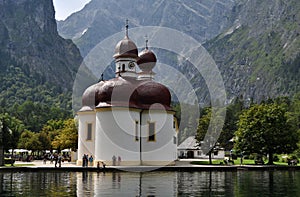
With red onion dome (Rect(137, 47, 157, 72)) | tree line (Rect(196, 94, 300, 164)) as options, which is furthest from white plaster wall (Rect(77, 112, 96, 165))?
tree line (Rect(196, 94, 300, 164))

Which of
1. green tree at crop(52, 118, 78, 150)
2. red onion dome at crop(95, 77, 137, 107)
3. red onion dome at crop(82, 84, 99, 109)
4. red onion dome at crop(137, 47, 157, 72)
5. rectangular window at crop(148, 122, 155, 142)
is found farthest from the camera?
red onion dome at crop(137, 47, 157, 72)

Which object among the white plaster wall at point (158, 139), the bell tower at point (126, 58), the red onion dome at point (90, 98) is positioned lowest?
the white plaster wall at point (158, 139)

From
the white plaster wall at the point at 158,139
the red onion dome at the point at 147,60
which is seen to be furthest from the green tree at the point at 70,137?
the white plaster wall at the point at 158,139

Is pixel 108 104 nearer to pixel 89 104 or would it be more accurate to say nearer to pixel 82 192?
pixel 89 104

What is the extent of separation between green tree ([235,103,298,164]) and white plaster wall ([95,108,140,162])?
16968mm

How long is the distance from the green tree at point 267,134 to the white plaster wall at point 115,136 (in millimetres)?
16968

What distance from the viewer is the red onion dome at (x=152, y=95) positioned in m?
54.1

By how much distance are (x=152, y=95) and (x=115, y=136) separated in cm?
749

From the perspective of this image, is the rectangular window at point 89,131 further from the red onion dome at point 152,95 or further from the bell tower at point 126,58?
the bell tower at point 126,58

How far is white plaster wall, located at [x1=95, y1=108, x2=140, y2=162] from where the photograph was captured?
5044 cm

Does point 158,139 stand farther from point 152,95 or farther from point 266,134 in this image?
point 266,134

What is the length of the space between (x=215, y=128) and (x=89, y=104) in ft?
67.2

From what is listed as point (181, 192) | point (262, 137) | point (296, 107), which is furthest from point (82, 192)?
point (296, 107)

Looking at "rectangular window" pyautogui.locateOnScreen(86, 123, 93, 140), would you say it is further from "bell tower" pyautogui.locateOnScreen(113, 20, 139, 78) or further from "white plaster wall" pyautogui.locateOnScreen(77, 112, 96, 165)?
"bell tower" pyautogui.locateOnScreen(113, 20, 139, 78)
